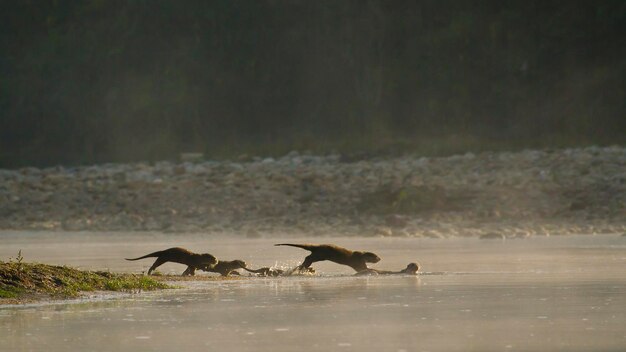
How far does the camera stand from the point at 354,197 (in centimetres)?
3053

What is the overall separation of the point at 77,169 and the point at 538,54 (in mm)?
14274

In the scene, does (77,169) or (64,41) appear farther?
(64,41)

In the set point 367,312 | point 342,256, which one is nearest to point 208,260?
point 342,256

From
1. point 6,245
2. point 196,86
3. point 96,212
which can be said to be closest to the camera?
point 6,245

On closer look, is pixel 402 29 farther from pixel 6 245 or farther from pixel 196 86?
pixel 6 245

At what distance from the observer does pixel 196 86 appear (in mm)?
47344

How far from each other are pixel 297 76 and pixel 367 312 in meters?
35.7

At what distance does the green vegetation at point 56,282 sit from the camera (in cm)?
1259

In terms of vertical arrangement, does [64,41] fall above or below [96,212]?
above

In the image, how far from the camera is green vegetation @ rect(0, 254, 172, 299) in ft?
41.3

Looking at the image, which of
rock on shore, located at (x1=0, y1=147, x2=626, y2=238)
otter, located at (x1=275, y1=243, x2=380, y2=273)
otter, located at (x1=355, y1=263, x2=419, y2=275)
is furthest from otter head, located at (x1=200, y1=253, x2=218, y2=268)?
rock on shore, located at (x1=0, y1=147, x2=626, y2=238)

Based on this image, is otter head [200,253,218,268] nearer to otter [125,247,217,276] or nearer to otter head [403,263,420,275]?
otter [125,247,217,276]

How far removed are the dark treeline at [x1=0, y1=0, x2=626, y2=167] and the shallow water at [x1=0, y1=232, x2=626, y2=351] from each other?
22367 mm

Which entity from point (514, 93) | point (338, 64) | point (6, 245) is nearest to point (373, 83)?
point (338, 64)
